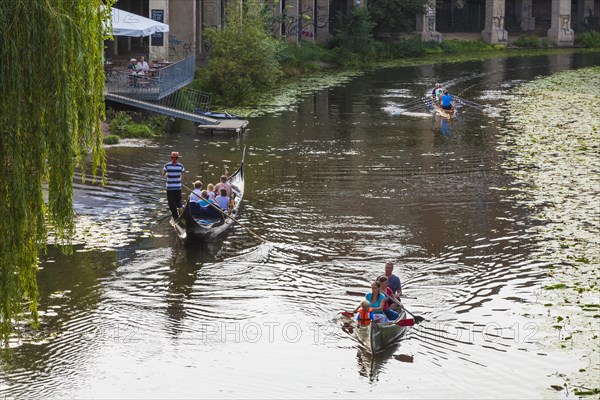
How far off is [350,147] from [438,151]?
10.3 ft

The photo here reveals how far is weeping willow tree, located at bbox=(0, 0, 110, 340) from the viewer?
12781 mm

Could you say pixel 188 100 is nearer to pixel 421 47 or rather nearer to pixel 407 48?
pixel 407 48

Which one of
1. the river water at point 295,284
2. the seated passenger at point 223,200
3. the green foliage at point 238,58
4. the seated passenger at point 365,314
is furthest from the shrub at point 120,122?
the seated passenger at point 365,314

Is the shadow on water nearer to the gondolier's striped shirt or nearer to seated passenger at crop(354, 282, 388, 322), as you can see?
seated passenger at crop(354, 282, 388, 322)

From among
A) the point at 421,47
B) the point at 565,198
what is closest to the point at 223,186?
the point at 565,198

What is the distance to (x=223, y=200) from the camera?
2695 centimetres

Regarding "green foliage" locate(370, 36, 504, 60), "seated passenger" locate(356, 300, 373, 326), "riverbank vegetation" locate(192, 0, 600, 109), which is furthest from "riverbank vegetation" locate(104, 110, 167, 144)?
"green foliage" locate(370, 36, 504, 60)

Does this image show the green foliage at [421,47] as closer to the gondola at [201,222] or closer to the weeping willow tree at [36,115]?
the gondola at [201,222]

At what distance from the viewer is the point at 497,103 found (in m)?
52.3

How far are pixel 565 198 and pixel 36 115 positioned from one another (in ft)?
66.2

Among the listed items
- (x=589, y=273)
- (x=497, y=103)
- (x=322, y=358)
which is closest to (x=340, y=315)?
(x=322, y=358)

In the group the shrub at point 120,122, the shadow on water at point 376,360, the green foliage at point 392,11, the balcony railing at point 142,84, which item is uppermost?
the green foliage at point 392,11

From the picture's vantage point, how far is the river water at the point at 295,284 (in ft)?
57.1

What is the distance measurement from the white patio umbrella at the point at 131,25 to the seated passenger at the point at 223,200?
42.4ft
